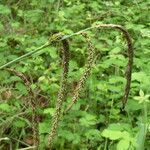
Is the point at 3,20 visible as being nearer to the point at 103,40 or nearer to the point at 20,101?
the point at 103,40

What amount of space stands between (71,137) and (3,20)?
2176mm

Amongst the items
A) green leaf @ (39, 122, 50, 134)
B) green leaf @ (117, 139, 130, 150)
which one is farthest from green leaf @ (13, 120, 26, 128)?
green leaf @ (117, 139, 130, 150)

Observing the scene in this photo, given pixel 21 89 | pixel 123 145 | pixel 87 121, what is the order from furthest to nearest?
pixel 21 89 < pixel 87 121 < pixel 123 145

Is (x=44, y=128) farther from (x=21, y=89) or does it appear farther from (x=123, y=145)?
(x=123, y=145)

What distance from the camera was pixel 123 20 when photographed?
3.94 metres

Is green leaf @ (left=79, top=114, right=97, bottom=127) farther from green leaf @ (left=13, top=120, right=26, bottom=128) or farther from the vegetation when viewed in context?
green leaf @ (left=13, top=120, right=26, bottom=128)

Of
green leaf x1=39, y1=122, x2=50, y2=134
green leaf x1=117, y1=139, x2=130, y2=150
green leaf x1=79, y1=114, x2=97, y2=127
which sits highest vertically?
green leaf x1=117, y1=139, x2=130, y2=150

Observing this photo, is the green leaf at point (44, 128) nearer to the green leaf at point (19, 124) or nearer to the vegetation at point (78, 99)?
the vegetation at point (78, 99)

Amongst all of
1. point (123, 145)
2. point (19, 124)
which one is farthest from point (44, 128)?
point (123, 145)

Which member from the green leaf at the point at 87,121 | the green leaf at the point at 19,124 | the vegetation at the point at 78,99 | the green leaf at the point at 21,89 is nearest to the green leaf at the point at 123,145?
the vegetation at the point at 78,99

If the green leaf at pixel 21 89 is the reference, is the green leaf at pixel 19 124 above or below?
below

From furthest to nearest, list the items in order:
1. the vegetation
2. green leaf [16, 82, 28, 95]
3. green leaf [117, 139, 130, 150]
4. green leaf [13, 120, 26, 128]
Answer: green leaf [16, 82, 28, 95]
green leaf [13, 120, 26, 128]
the vegetation
green leaf [117, 139, 130, 150]

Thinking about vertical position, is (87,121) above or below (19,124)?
above

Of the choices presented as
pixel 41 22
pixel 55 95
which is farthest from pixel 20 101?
pixel 41 22
